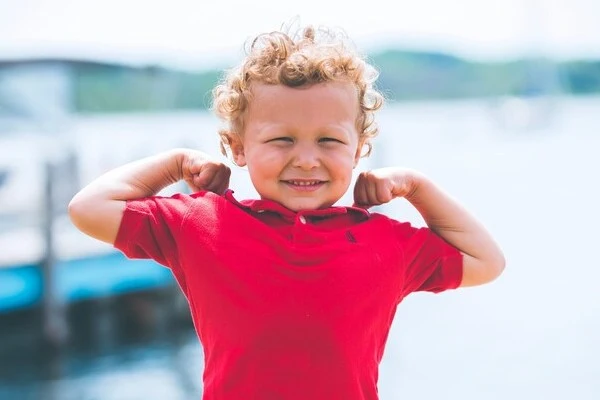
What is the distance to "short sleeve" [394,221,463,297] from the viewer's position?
1708 millimetres

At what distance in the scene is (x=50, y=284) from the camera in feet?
23.1

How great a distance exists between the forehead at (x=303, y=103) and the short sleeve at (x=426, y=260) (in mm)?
266

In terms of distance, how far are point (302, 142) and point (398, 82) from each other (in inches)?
1421

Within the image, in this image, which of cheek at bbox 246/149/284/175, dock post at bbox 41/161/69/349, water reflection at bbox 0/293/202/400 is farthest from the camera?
dock post at bbox 41/161/69/349

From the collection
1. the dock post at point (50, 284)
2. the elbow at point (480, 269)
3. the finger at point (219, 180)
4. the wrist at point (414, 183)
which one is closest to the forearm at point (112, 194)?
the finger at point (219, 180)

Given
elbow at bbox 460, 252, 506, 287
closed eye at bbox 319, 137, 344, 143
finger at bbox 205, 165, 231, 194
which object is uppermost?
closed eye at bbox 319, 137, 344, 143

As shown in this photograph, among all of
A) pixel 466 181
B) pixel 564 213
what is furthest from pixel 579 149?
pixel 564 213

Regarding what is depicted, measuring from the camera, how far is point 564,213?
44.0ft

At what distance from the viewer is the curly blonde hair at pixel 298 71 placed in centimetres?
167

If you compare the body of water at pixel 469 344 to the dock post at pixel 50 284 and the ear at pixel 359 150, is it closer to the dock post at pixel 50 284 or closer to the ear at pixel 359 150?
the dock post at pixel 50 284

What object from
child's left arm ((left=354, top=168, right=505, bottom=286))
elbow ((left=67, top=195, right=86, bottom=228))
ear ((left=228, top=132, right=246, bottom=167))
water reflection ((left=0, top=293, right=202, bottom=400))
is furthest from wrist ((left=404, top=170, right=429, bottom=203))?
water reflection ((left=0, top=293, right=202, bottom=400))

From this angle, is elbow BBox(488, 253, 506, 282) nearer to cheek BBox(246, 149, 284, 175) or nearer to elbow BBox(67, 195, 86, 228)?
cheek BBox(246, 149, 284, 175)

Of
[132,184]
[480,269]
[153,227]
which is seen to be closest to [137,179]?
[132,184]

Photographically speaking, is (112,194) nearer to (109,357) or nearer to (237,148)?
(237,148)
